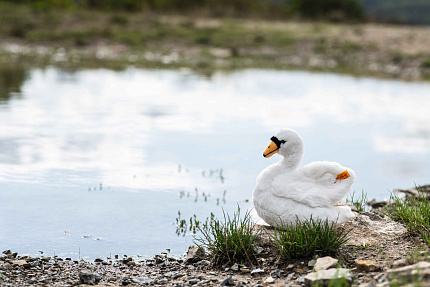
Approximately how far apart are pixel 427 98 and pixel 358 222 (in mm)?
17387

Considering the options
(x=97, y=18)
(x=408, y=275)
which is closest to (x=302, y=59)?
(x=97, y=18)

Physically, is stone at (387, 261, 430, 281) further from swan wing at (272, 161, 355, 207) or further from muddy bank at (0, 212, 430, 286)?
swan wing at (272, 161, 355, 207)

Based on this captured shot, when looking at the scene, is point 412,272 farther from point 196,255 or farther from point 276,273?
point 196,255

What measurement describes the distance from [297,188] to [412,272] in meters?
2.01

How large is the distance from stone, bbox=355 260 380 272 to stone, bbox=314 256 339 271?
0.91 ft

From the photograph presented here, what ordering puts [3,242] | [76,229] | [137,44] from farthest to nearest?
[137,44] < [76,229] < [3,242]

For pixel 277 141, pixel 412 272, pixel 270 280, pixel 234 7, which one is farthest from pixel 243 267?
pixel 234 7

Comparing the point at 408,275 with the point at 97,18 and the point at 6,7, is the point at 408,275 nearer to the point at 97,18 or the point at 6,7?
the point at 97,18

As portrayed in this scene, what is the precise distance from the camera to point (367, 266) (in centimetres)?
584

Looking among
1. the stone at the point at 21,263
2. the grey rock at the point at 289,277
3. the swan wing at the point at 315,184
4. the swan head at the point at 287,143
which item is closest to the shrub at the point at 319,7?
the swan head at the point at 287,143

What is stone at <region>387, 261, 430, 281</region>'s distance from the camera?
4845 mm

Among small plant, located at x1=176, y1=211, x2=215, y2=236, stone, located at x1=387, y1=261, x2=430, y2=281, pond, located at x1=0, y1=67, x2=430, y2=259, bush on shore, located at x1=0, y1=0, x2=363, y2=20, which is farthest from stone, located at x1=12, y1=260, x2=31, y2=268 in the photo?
bush on shore, located at x1=0, y1=0, x2=363, y2=20

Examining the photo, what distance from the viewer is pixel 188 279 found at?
6090mm

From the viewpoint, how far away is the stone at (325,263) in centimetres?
569
